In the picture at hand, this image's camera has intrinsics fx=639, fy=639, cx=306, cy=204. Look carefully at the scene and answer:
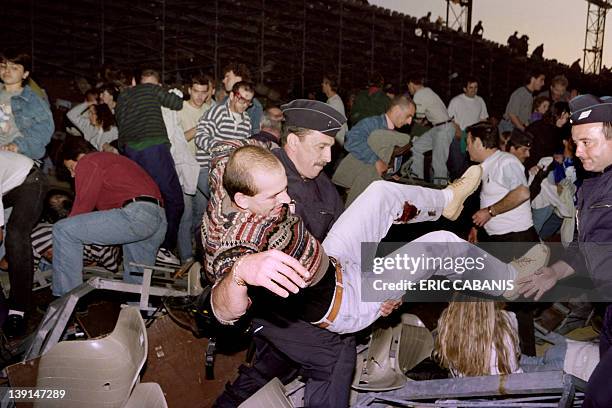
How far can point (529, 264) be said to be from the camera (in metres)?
3.90

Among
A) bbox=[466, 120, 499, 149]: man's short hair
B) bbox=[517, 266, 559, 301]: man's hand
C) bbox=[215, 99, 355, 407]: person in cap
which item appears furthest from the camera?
bbox=[466, 120, 499, 149]: man's short hair

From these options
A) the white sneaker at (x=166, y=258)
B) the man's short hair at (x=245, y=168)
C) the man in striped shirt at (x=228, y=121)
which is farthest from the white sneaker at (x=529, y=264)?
the white sneaker at (x=166, y=258)

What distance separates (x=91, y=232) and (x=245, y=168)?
2478 millimetres

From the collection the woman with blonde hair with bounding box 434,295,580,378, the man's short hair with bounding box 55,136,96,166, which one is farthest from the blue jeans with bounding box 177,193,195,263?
the woman with blonde hair with bounding box 434,295,580,378

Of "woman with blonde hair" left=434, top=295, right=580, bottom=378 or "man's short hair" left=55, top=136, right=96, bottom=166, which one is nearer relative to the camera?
"woman with blonde hair" left=434, top=295, right=580, bottom=378

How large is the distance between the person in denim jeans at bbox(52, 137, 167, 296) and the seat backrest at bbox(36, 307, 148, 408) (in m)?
1.86

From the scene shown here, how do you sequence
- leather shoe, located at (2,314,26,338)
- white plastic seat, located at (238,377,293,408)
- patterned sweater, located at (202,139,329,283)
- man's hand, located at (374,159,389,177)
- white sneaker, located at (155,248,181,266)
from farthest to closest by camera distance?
1. white sneaker, located at (155,248,181,266)
2. man's hand, located at (374,159,389,177)
3. leather shoe, located at (2,314,26,338)
4. white plastic seat, located at (238,377,293,408)
5. patterned sweater, located at (202,139,329,283)

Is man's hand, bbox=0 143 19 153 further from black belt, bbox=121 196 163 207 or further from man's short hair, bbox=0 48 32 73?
black belt, bbox=121 196 163 207

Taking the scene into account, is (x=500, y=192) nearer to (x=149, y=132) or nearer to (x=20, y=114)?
(x=149, y=132)

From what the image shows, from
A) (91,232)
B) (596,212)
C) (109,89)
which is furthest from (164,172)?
(596,212)

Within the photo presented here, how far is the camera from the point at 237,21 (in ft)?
41.3

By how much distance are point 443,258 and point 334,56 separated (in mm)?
11666

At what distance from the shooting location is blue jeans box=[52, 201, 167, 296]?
476 centimetres

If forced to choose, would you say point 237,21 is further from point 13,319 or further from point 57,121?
point 13,319
